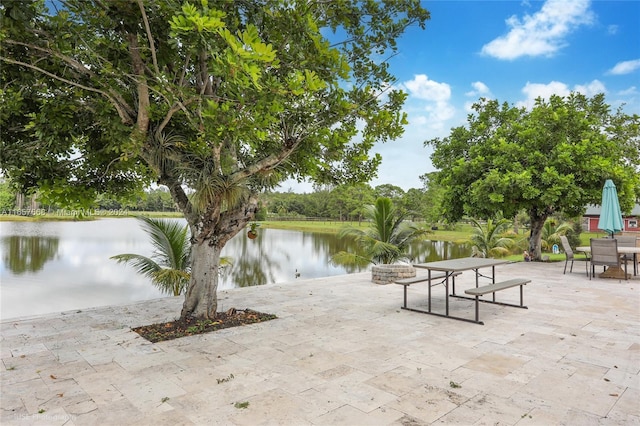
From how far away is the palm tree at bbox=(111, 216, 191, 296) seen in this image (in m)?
7.38

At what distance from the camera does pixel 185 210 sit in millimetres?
4820

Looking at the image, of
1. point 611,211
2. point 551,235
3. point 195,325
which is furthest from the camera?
point 551,235

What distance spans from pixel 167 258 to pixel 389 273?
183 inches

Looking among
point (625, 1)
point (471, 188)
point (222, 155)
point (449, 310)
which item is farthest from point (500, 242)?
point (222, 155)

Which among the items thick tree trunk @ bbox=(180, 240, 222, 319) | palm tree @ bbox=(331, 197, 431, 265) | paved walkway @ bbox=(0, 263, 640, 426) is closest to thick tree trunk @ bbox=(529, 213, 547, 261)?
palm tree @ bbox=(331, 197, 431, 265)

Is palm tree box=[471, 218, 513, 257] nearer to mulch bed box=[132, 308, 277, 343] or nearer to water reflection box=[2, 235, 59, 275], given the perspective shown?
mulch bed box=[132, 308, 277, 343]

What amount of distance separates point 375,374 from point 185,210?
3.11 m

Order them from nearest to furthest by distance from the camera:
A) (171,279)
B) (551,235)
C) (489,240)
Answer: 1. (171,279)
2. (489,240)
3. (551,235)

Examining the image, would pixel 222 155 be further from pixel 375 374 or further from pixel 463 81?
pixel 463 81

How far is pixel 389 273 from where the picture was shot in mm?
7902

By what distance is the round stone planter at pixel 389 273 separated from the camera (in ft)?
25.9

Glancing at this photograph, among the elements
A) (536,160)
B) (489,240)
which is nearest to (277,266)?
(489,240)

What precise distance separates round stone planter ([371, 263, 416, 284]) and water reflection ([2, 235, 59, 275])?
1199 cm

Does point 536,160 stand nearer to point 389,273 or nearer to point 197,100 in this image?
point 389,273
